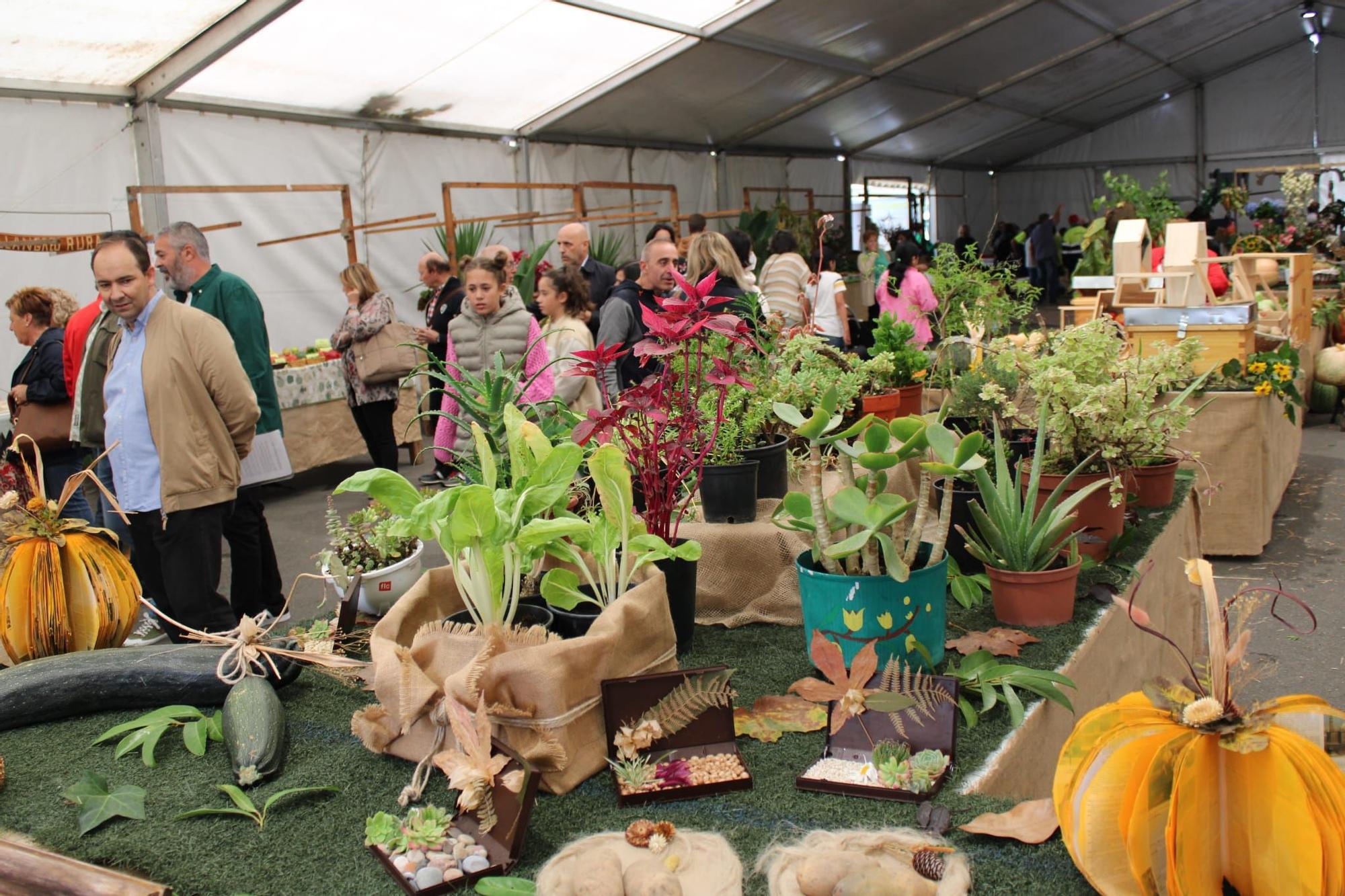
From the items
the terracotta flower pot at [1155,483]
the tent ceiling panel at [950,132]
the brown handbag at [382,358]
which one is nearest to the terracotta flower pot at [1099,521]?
the terracotta flower pot at [1155,483]

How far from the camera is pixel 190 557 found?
9.55 feet

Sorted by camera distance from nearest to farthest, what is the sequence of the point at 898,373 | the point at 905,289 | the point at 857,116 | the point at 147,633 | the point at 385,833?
1. the point at 385,833
2. the point at 147,633
3. the point at 898,373
4. the point at 905,289
5. the point at 857,116

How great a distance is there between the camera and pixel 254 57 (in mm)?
6250

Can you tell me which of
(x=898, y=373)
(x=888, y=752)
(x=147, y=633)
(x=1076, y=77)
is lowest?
(x=147, y=633)

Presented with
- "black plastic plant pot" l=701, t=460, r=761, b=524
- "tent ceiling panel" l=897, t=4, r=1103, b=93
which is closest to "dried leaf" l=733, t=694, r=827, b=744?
"black plastic plant pot" l=701, t=460, r=761, b=524

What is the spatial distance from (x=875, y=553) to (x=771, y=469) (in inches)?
32.9

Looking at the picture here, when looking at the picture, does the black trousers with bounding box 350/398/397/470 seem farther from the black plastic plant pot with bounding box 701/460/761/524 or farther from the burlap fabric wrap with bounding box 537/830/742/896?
the burlap fabric wrap with bounding box 537/830/742/896

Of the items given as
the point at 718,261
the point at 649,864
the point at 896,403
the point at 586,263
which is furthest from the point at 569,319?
the point at 649,864

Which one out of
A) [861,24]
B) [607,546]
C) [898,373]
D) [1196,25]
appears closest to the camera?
[607,546]

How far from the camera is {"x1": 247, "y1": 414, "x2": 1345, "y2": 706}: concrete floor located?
Result: 3312mm

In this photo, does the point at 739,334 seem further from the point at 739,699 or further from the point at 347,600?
the point at 347,600

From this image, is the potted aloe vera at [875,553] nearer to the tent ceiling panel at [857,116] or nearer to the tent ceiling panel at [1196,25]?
the tent ceiling panel at [857,116]

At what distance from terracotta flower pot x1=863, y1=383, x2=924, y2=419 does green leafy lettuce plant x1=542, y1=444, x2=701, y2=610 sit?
142 cm

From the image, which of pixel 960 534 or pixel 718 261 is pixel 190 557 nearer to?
pixel 960 534
